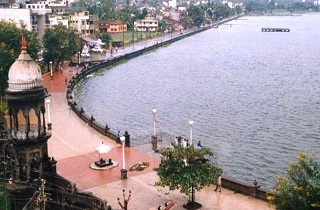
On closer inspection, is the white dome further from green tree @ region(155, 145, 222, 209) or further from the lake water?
the lake water

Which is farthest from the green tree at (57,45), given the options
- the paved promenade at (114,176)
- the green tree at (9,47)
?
the paved promenade at (114,176)

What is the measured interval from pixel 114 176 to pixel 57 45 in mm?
49637

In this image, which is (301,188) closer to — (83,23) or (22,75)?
(22,75)

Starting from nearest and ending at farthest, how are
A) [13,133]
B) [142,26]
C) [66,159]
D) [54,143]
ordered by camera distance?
[13,133] → [66,159] → [54,143] → [142,26]

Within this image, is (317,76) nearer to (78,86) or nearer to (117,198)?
(78,86)

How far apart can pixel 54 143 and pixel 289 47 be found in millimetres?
106857

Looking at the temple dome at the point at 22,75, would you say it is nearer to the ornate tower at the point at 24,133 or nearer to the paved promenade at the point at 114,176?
the ornate tower at the point at 24,133

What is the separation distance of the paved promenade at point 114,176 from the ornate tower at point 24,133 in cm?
470

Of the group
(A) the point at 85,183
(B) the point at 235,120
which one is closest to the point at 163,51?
(B) the point at 235,120

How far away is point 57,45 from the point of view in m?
78.3

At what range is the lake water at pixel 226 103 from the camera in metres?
43.6

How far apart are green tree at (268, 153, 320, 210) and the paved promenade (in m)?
5.57

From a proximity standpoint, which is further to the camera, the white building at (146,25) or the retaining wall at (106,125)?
the white building at (146,25)

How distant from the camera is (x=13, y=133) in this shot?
85.1ft
